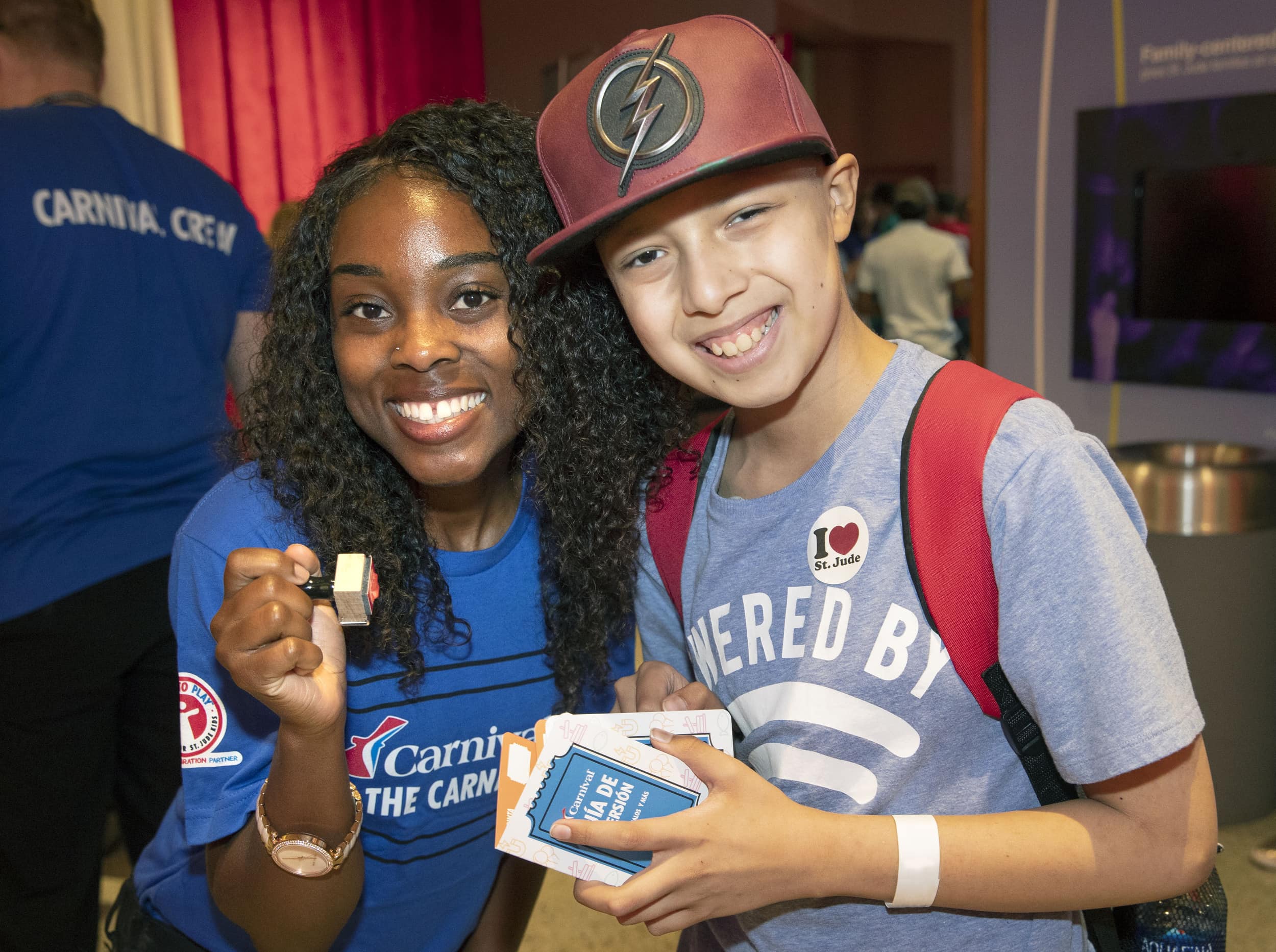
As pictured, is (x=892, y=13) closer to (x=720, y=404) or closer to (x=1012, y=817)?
(x=720, y=404)

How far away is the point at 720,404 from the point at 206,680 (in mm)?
6803

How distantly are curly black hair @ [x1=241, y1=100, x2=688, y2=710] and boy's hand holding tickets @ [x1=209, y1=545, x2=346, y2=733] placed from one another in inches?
7.8

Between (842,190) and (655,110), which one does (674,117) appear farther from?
(842,190)

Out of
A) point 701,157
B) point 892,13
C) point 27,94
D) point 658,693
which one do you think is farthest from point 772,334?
point 892,13

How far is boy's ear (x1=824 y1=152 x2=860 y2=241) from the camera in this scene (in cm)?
129

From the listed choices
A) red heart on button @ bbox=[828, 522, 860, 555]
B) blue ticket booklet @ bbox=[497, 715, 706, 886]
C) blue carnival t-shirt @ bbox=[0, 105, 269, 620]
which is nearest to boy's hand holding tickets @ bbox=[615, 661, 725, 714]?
blue ticket booklet @ bbox=[497, 715, 706, 886]

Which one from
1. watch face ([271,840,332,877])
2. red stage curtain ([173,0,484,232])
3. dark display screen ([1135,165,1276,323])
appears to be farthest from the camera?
red stage curtain ([173,0,484,232])

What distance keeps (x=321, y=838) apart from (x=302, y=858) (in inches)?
1.2

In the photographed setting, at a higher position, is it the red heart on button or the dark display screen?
the dark display screen

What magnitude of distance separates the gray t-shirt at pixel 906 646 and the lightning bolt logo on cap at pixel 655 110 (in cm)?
37

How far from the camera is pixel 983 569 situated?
1.07 metres

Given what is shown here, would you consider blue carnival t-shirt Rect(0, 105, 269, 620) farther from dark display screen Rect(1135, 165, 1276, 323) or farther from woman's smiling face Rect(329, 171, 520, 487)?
dark display screen Rect(1135, 165, 1276, 323)

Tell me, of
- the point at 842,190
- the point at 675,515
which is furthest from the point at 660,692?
the point at 842,190

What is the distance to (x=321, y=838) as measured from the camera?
1271mm
